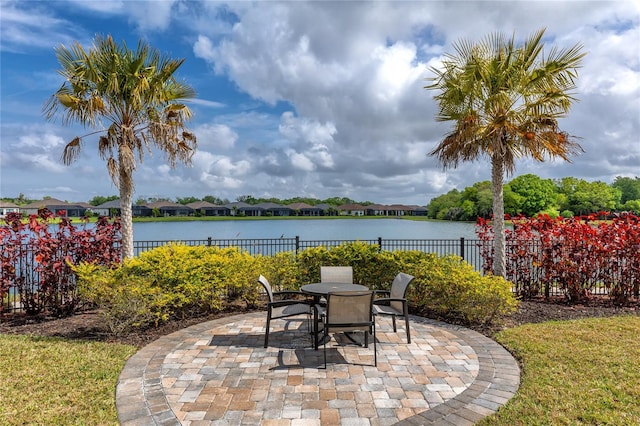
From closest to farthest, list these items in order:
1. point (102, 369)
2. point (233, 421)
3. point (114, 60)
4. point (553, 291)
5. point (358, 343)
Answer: point (233, 421) → point (102, 369) → point (358, 343) → point (114, 60) → point (553, 291)

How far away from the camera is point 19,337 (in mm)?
4980

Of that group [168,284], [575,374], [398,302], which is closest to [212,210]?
[168,284]

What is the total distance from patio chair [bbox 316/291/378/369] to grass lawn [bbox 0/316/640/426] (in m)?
1.50

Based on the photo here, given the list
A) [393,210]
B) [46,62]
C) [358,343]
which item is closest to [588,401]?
[358,343]

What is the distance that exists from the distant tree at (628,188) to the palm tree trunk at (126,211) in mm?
95168

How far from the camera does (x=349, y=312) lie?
4.01 metres

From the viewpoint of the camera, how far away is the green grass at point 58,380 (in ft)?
9.57

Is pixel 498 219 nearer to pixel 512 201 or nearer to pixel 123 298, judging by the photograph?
pixel 123 298

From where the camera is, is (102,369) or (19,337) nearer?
(102,369)

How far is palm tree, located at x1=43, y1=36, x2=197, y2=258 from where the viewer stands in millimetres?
6793

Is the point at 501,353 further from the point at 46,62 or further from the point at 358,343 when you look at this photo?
the point at 46,62

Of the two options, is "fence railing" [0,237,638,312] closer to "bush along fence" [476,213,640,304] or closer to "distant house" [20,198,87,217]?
"bush along fence" [476,213,640,304]

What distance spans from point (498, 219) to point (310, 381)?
549 cm

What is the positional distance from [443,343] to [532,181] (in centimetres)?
6137
